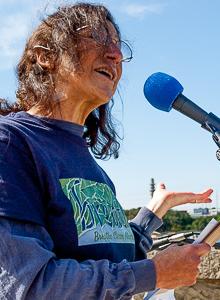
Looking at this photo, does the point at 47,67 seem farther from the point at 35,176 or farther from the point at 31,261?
the point at 31,261

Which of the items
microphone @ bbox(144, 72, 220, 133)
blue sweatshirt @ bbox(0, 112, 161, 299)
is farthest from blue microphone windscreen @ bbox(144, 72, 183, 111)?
blue sweatshirt @ bbox(0, 112, 161, 299)

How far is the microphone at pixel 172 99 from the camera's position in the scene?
1689 millimetres

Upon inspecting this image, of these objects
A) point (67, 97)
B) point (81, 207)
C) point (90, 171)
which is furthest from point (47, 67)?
point (81, 207)

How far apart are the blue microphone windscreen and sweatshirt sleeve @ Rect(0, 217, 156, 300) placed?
0.62 metres

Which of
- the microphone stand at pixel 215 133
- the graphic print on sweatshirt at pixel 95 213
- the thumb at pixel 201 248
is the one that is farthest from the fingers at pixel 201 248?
the microphone stand at pixel 215 133

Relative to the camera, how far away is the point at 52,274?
129cm

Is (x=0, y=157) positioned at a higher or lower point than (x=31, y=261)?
higher

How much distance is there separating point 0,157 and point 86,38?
457mm

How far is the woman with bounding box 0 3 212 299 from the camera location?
50.8 inches

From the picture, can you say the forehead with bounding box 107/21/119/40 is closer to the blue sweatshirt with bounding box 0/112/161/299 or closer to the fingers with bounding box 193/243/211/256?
the blue sweatshirt with bounding box 0/112/161/299

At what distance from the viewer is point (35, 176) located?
1428 millimetres

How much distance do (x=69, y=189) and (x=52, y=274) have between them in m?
0.25

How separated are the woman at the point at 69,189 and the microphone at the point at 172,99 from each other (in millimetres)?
152

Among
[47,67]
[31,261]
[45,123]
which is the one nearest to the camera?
[31,261]
